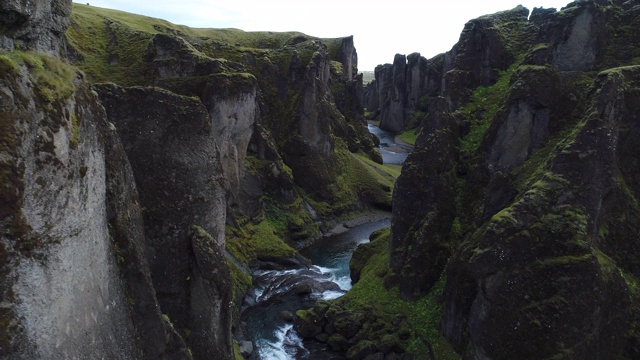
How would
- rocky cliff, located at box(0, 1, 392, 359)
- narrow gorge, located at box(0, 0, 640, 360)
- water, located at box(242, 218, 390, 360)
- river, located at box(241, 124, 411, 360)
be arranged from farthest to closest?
water, located at box(242, 218, 390, 360) < river, located at box(241, 124, 411, 360) < narrow gorge, located at box(0, 0, 640, 360) < rocky cliff, located at box(0, 1, 392, 359)

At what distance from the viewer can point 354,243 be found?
201 feet

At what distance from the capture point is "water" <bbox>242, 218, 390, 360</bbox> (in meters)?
34.8

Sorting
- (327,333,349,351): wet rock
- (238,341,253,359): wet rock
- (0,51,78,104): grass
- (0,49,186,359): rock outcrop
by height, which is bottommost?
(238,341,253,359): wet rock

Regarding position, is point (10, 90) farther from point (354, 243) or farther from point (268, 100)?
point (268, 100)

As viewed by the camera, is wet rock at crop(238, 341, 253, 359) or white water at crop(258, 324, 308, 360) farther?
white water at crop(258, 324, 308, 360)

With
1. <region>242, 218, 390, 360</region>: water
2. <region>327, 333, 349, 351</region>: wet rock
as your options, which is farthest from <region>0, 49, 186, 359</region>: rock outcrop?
<region>242, 218, 390, 360</region>: water

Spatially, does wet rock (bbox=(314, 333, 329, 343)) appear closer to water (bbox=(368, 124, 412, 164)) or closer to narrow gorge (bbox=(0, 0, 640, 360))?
narrow gorge (bbox=(0, 0, 640, 360))

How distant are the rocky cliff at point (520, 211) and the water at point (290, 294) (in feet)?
7.66

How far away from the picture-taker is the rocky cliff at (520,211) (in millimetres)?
24125

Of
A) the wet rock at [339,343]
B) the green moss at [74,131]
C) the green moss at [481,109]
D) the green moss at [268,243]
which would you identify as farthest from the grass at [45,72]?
the green moss at [268,243]

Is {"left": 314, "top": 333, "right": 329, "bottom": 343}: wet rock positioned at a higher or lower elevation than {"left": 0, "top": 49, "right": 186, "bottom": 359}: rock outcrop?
lower

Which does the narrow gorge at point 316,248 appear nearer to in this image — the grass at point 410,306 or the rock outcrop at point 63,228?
the rock outcrop at point 63,228

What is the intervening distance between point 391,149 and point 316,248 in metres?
66.6

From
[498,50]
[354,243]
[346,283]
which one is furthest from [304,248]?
[498,50]
